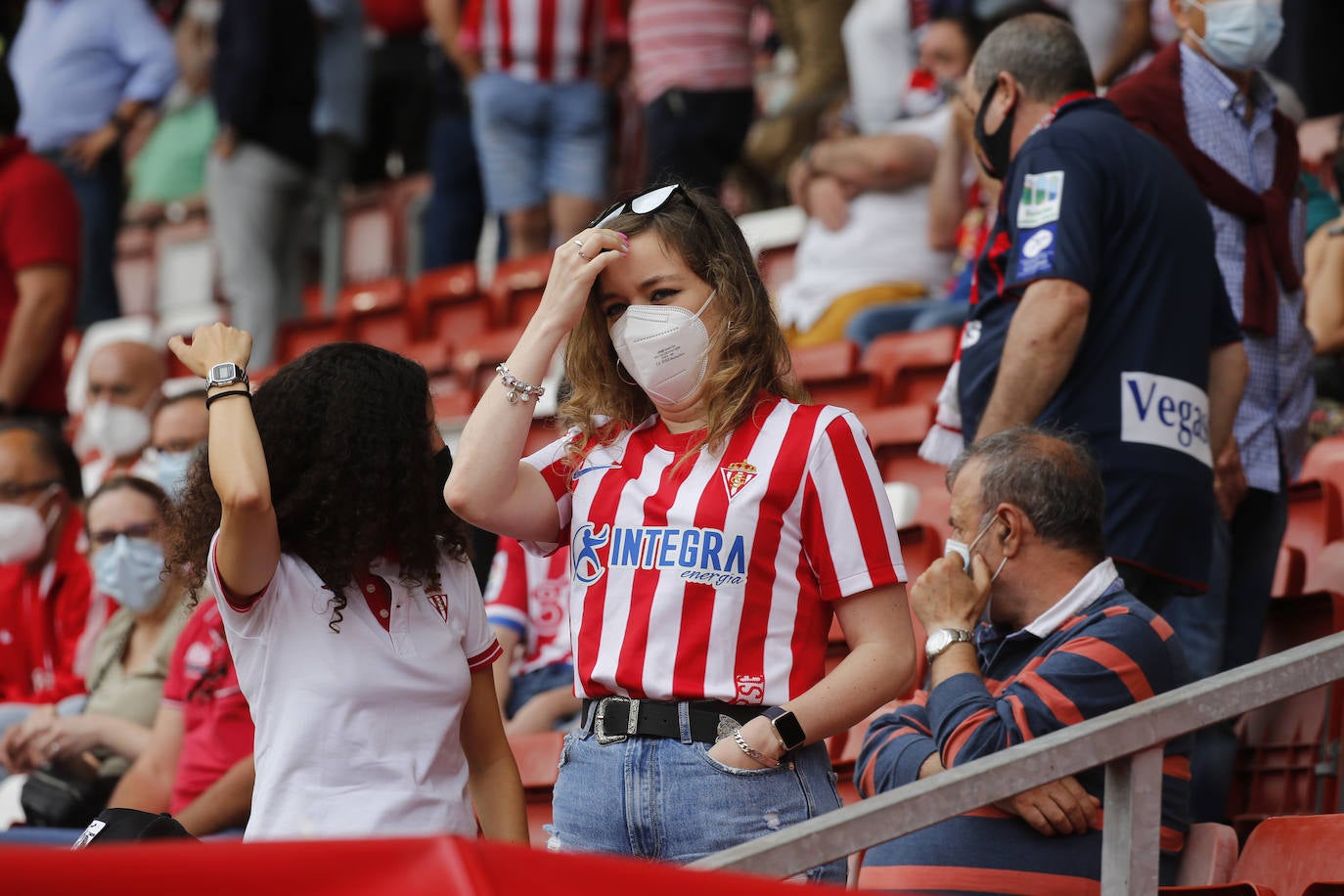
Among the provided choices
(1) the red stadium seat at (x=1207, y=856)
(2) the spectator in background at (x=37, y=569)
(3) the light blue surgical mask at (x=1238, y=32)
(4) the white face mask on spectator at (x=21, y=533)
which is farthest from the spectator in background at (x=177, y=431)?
(1) the red stadium seat at (x=1207, y=856)

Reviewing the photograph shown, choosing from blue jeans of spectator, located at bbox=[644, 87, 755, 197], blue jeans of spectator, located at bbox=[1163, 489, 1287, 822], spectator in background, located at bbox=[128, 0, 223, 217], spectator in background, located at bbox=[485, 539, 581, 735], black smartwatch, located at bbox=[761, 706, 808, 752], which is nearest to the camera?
black smartwatch, located at bbox=[761, 706, 808, 752]

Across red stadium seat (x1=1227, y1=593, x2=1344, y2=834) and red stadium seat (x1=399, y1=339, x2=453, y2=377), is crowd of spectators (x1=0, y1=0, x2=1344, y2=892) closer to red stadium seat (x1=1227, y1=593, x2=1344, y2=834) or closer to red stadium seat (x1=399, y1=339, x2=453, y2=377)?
red stadium seat (x1=1227, y1=593, x2=1344, y2=834)

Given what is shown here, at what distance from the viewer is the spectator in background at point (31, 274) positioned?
558cm

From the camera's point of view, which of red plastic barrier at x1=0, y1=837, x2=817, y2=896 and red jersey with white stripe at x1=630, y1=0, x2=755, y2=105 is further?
red jersey with white stripe at x1=630, y1=0, x2=755, y2=105

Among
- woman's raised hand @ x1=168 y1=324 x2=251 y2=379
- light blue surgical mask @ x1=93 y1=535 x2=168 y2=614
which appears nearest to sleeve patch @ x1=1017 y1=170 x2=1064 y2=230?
woman's raised hand @ x1=168 y1=324 x2=251 y2=379

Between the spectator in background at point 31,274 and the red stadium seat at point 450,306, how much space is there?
2.39 metres

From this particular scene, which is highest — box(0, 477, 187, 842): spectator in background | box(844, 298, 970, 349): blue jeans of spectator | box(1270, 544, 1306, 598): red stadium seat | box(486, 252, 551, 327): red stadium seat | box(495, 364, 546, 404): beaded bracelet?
box(495, 364, 546, 404): beaded bracelet

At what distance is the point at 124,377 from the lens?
620cm

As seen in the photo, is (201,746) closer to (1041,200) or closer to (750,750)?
(750,750)

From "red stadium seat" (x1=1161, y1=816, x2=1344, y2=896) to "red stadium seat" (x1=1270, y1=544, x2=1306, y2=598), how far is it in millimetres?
1608

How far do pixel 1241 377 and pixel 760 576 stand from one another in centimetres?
172

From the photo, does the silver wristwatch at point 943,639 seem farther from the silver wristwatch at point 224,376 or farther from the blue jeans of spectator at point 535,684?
the blue jeans of spectator at point 535,684

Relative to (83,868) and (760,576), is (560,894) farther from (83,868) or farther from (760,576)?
(760,576)

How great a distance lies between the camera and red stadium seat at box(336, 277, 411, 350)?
8.50m
